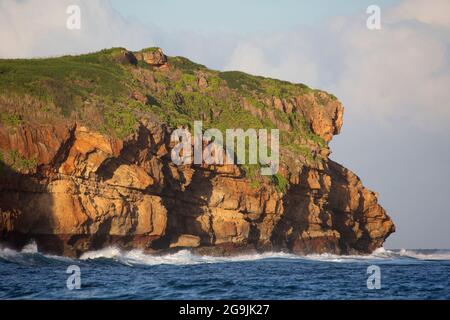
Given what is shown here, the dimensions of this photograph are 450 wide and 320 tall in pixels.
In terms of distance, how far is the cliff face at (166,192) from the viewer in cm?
5388

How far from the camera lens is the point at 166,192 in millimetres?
67938

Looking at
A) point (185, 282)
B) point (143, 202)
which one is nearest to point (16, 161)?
point (143, 202)

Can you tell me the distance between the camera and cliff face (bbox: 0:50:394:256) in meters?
53.9

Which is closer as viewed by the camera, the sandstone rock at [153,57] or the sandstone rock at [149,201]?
the sandstone rock at [149,201]

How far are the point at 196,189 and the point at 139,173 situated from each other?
37.4 ft

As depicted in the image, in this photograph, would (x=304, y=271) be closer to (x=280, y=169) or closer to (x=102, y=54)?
(x=280, y=169)
